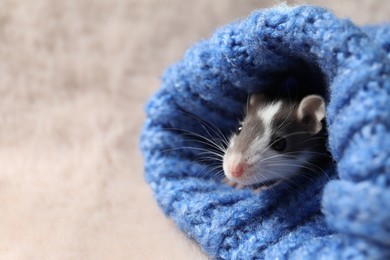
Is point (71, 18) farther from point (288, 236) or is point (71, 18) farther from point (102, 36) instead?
point (288, 236)

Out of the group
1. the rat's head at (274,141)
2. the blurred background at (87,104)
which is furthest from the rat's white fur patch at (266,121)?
the blurred background at (87,104)

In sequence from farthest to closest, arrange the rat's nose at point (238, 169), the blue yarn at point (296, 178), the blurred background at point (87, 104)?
1. the blurred background at point (87, 104)
2. the rat's nose at point (238, 169)
3. the blue yarn at point (296, 178)

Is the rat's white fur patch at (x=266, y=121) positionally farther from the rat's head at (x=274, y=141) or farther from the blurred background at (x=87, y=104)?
the blurred background at (x=87, y=104)

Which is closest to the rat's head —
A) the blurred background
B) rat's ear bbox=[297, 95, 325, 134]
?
rat's ear bbox=[297, 95, 325, 134]

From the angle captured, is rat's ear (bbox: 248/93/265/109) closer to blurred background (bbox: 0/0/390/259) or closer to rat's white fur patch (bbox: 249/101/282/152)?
rat's white fur patch (bbox: 249/101/282/152)

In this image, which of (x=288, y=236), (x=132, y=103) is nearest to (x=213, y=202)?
(x=288, y=236)

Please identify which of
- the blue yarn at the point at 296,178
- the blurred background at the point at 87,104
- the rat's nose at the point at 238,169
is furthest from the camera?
the blurred background at the point at 87,104
